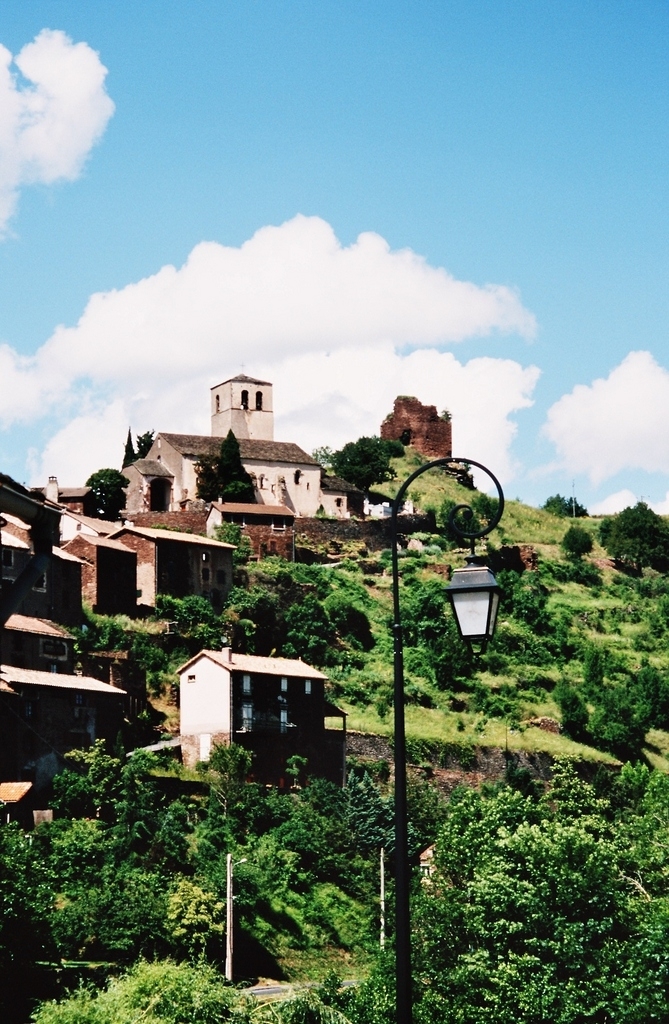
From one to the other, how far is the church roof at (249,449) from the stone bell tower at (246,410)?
5747 millimetres

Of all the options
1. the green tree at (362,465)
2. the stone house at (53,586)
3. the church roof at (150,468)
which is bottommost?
the stone house at (53,586)

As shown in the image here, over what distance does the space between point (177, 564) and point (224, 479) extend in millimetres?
15972

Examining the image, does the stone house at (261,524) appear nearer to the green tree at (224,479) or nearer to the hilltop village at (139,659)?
the hilltop village at (139,659)

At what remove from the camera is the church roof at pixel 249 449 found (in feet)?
299

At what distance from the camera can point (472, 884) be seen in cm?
4847

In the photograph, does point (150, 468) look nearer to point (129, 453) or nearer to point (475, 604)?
point (129, 453)

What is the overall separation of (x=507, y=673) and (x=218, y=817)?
26.0 meters

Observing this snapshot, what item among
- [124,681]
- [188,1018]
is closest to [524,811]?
[124,681]

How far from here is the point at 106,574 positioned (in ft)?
226

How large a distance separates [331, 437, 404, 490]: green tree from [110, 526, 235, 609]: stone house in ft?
83.0

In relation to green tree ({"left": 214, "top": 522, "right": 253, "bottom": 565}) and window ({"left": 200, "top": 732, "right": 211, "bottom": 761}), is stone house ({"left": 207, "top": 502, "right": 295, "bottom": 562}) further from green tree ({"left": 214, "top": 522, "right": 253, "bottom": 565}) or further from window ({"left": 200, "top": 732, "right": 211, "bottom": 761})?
window ({"left": 200, "top": 732, "right": 211, "bottom": 761})

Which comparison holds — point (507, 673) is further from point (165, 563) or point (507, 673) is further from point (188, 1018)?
point (188, 1018)

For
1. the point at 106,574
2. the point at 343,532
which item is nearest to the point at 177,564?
the point at 106,574

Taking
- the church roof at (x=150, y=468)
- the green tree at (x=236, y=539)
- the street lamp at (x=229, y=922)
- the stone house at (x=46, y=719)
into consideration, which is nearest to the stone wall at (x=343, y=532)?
the green tree at (x=236, y=539)
